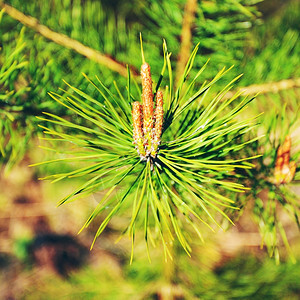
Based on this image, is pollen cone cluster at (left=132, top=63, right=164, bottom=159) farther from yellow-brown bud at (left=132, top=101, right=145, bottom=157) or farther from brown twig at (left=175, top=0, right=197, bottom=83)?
brown twig at (left=175, top=0, right=197, bottom=83)

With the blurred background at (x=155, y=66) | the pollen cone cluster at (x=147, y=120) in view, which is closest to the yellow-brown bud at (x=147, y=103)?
the pollen cone cluster at (x=147, y=120)

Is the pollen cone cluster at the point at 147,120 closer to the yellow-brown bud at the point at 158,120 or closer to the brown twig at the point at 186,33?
the yellow-brown bud at the point at 158,120

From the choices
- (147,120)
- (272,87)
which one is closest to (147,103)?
(147,120)

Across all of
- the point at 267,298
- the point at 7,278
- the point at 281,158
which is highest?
the point at 281,158

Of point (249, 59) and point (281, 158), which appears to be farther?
point (249, 59)

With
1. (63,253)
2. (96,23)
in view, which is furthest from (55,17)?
(63,253)

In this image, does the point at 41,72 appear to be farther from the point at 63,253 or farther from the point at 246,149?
the point at 63,253
